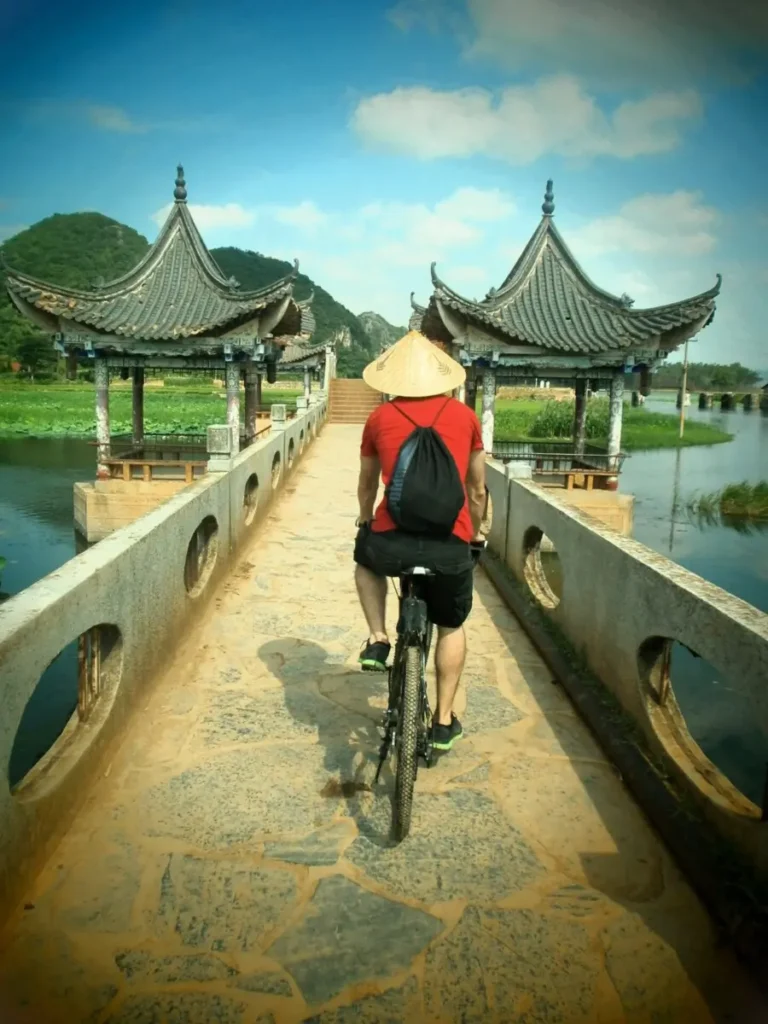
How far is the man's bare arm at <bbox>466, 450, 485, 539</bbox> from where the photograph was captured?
283 centimetres

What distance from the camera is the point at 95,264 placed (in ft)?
268

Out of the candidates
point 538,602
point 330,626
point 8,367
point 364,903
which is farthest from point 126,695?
point 8,367

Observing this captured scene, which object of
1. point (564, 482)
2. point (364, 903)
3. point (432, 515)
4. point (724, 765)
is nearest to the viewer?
point (364, 903)

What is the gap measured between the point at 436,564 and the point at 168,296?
42.3 feet

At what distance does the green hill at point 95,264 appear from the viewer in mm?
62597

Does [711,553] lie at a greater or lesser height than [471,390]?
lesser

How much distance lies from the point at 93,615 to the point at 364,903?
146 cm

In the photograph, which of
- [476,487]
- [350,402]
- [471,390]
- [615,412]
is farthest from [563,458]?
[350,402]

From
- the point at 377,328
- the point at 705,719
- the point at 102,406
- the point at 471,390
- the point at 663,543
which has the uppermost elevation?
the point at 377,328

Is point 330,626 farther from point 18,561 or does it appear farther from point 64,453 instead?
point 64,453

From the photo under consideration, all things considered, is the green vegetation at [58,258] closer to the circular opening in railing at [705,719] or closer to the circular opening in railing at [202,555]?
the circular opening in railing at [202,555]

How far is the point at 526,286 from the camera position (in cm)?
1471

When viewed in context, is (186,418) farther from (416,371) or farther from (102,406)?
(416,371)

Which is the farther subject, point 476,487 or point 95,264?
point 95,264
